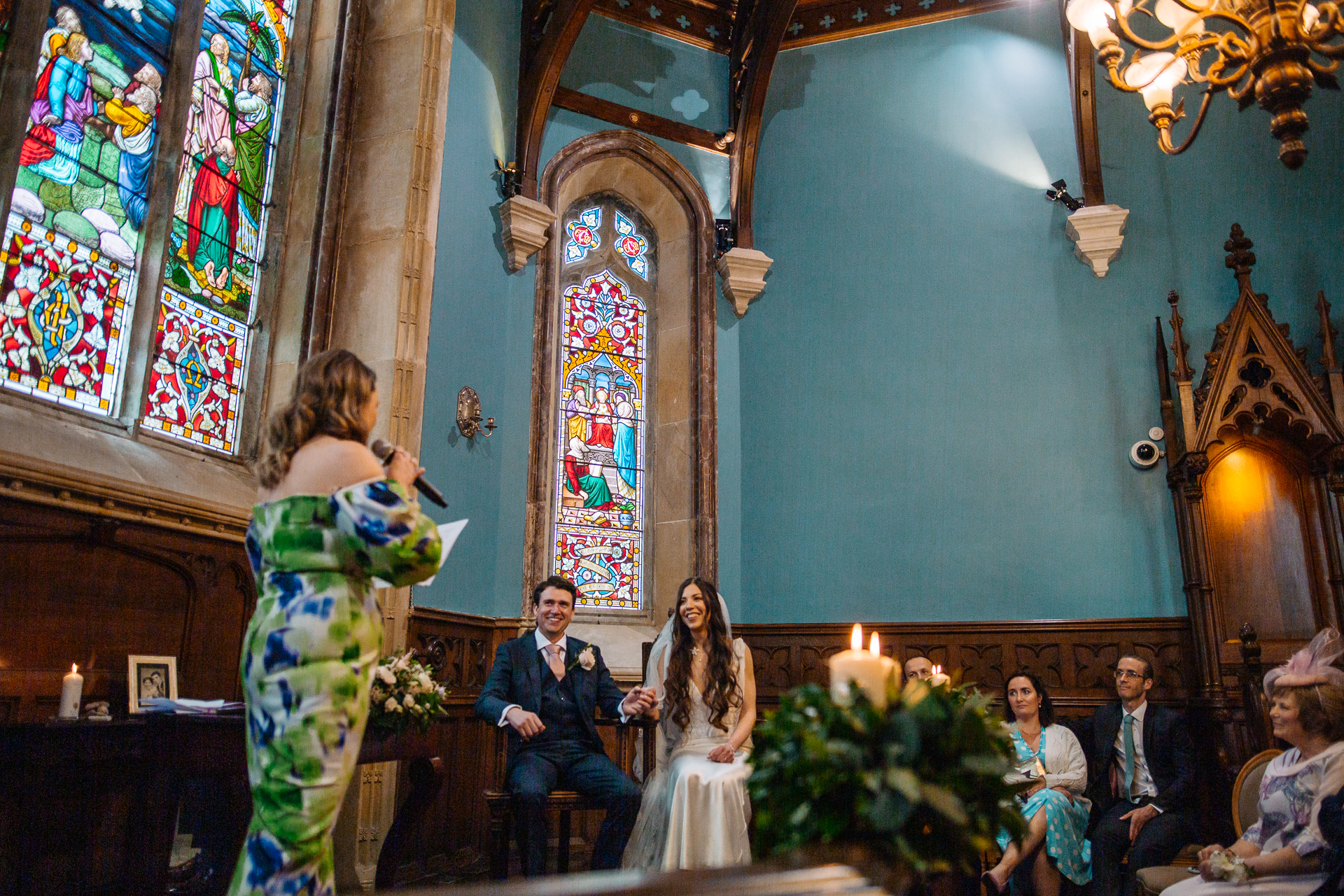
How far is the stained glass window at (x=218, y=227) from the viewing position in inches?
174

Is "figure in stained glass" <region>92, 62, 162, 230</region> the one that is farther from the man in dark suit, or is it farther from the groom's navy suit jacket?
the man in dark suit

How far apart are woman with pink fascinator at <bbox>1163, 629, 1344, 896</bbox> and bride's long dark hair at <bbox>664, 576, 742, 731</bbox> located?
1.80 meters

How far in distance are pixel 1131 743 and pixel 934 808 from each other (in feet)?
12.3

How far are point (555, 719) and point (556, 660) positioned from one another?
0.85ft

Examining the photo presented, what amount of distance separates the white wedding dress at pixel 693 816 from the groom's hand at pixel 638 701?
0.88ft

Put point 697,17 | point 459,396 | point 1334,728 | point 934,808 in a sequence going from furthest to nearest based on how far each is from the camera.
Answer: point 697,17
point 459,396
point 1334,728
point 934,808

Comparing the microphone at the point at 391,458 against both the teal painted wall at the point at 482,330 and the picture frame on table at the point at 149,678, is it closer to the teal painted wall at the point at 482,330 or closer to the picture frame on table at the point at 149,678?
the picture frame on table at the point at 149,678

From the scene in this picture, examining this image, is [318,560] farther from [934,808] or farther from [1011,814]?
[1011,814]

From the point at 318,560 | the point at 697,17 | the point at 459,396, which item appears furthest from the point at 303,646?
the point at 697,17

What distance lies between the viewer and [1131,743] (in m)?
4.65

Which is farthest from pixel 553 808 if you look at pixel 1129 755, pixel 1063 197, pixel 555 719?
pixel 1063 197

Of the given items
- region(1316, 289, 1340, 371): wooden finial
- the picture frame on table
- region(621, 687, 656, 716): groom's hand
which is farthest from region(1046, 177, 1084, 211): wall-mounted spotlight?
the picture frame on table

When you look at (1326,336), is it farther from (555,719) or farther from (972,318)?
(555,719)

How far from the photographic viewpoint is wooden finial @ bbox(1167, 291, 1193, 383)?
591 centimetres
